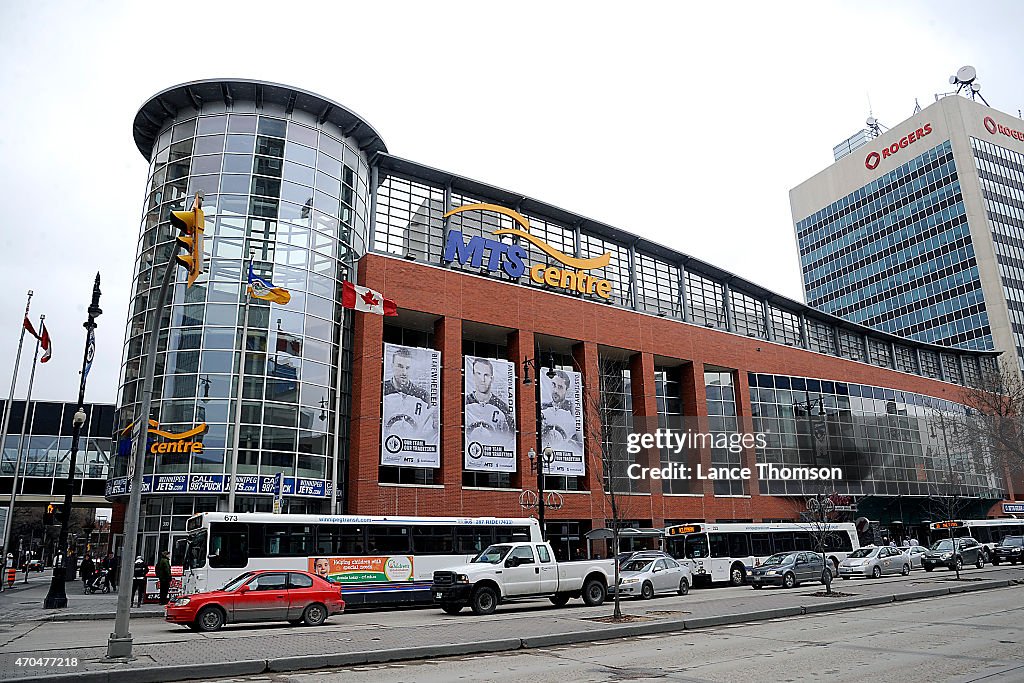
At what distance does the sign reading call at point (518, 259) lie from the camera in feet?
138

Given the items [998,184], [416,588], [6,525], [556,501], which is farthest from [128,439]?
[998,184]

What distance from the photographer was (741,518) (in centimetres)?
5041

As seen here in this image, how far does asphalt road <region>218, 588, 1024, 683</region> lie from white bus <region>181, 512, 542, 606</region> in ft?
39.8

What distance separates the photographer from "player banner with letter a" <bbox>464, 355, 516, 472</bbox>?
3947 cm

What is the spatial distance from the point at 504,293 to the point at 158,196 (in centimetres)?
1900

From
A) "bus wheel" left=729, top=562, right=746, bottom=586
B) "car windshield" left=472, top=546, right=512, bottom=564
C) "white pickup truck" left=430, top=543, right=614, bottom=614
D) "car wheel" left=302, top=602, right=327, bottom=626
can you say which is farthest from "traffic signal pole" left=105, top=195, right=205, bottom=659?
"bus wheel" left=729, top=562, right=746, bottom=586

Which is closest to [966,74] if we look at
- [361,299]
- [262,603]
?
[361,299]

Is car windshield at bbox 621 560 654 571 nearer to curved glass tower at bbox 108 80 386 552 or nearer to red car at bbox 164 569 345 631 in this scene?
red car at bbox 164 569 345 631

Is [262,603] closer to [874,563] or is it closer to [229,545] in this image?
[229,545]

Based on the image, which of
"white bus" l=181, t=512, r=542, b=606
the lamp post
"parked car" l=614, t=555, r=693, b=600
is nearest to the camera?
"white bus" l=181, t=512, r=542, b=606

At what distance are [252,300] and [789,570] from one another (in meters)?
27.5

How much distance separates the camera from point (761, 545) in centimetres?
3844

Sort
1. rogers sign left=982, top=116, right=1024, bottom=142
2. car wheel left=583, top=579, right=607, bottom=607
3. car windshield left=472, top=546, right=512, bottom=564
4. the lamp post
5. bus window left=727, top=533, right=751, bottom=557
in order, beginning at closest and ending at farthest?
car windshield left=472, top=546, right=512, bottom=564 < car wheel left=583, top=579, right=607, bottom=607 < the lamp post < bus window left=727, top=533, right=751, bottom=557 < rogers sign left=982, top=116, right=1024, bottom=142

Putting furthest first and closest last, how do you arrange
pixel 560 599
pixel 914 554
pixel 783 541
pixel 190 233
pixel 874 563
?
pixel 914 554, pixel 783 541, pixel 874 563, pixel 560 599, pixel 190 233
